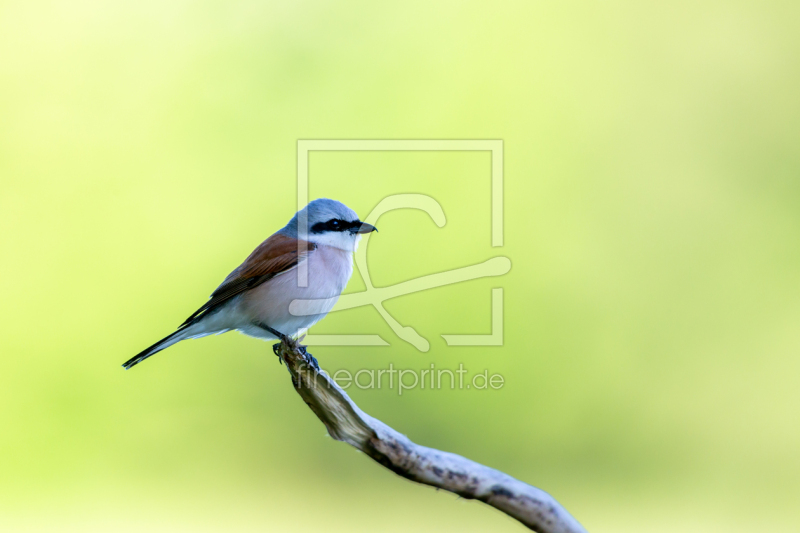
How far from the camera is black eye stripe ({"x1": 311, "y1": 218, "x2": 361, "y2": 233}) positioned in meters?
2.45

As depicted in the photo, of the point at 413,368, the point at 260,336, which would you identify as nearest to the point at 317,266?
the point at 260,336

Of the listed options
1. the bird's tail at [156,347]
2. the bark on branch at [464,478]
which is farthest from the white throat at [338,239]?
the bark on branch at [464,478]

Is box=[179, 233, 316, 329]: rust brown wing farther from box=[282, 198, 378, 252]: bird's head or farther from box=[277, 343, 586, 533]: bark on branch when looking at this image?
box=[277, 343, 586, 533]: bark on branch

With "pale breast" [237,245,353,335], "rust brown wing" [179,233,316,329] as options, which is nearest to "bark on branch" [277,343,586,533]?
"pale breast" [237,245,353,335]

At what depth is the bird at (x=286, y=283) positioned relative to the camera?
2.32 meters

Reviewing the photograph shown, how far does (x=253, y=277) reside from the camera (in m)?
2.37

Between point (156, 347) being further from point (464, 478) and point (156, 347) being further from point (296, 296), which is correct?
point (464, 478)

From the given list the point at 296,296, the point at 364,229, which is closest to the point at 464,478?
the point at 296,296

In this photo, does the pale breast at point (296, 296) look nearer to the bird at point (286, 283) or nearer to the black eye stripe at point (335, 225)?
the bird at point (286, 283)

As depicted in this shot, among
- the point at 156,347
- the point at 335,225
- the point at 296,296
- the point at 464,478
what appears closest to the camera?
the point at 464,478

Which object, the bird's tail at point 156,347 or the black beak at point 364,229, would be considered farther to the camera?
the black beak at point 364,229

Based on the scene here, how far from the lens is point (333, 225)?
2.46m

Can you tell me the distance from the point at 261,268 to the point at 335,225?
34 centimetres

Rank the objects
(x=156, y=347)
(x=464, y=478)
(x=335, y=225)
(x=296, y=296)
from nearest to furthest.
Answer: (x=464, y=478)
(x=156, y=347)
(x=296, y=296)
(x=335, y=225)
